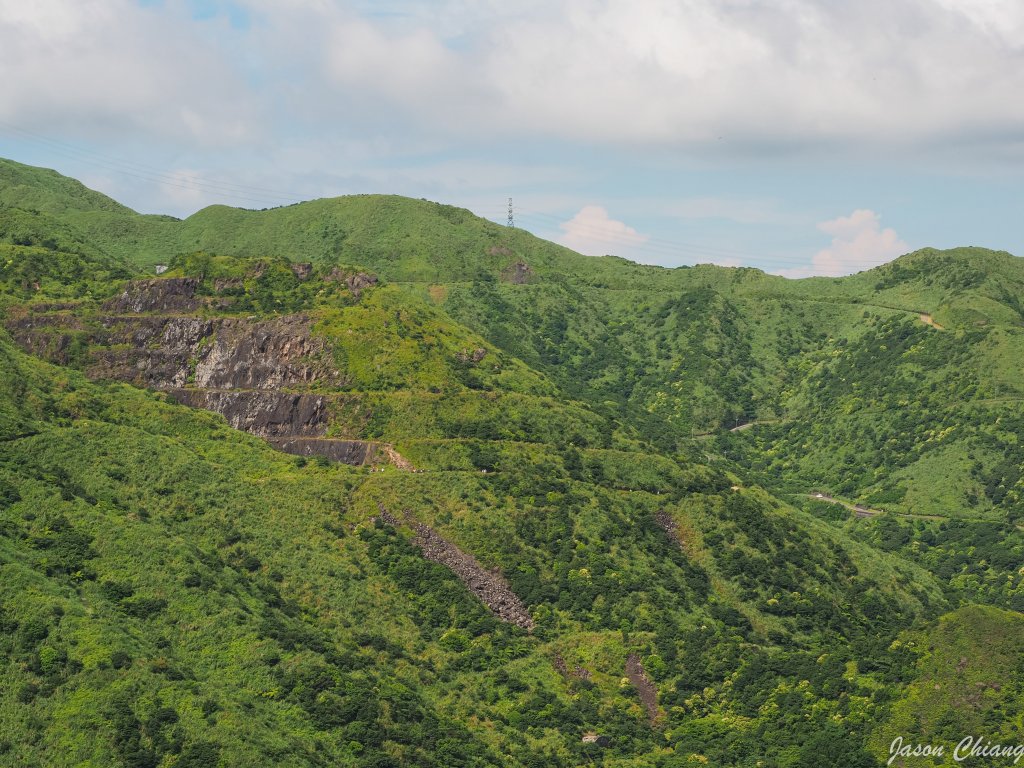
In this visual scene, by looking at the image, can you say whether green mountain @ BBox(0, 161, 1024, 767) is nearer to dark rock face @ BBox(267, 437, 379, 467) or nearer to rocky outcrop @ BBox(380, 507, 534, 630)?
rocky outcrop @ BBox(380, 507, 534, 630)

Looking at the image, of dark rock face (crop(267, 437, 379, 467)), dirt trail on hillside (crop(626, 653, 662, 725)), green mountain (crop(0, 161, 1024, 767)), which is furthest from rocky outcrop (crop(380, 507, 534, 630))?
dark rock face (crop(267, 437, 379, 467))

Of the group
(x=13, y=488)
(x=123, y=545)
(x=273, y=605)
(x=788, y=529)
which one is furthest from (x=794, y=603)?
(x=13, y=488)

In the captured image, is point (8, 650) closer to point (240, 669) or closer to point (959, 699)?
point (240, 669)

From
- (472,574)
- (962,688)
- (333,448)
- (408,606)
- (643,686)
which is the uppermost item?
(333,448)

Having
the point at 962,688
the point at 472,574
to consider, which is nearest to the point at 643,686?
the point at 472,574

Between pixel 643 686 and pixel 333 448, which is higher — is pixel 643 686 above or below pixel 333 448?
below

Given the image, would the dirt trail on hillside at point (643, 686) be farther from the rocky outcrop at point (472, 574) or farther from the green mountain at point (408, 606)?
the rocky outcrop at point (472, 574)

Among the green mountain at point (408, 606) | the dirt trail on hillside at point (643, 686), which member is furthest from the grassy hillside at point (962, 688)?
the dirt trail on hillside at point (643, 686)

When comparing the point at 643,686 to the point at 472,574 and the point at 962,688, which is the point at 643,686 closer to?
the point at 472,574

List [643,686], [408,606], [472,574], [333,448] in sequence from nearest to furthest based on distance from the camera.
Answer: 1. [643,686]
2. [408,606]
3. [472,574]
4. [333,448]
